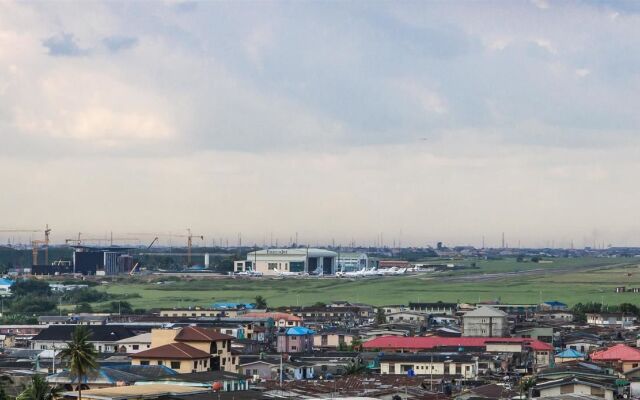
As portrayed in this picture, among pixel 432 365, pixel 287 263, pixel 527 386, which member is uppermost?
pixel 287 263

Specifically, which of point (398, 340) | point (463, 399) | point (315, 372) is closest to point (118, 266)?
point (398, 340)

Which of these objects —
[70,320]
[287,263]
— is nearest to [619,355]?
[70,320]

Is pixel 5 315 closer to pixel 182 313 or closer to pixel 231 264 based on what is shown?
pixel 182 313

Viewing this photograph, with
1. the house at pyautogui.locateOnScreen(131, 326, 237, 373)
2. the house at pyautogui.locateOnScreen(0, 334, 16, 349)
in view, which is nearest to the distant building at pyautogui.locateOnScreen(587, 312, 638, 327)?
the house at pyautogui.locateOnScreen(0, 334, 16, 349)

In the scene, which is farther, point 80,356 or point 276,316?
point 276,316

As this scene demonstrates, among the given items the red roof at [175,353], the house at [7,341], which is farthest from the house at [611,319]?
the red roof at [175,353]

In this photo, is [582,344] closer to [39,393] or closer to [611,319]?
[611,319]

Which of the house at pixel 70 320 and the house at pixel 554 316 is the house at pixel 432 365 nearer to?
the house at pixel 70 320
